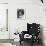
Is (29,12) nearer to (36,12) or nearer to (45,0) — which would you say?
(36,12)

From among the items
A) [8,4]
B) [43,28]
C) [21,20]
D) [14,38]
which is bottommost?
[14,38]

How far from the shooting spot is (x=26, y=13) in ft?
8.25

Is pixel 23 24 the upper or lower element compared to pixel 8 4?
lower

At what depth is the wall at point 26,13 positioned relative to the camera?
249 centimetres

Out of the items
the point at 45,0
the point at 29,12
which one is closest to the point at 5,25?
the point at 29,12

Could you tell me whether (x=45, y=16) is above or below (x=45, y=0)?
below

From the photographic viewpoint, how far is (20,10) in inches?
99.0

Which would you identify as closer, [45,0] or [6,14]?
[45,0]

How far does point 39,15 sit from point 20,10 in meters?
0.46

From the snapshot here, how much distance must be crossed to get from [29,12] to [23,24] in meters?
0.32

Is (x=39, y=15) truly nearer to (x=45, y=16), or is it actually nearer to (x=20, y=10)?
(x=45, y=16)

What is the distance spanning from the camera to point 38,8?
249cm

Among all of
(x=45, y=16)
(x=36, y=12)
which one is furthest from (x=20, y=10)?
(x=45, y=16)

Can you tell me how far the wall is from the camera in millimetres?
2486
